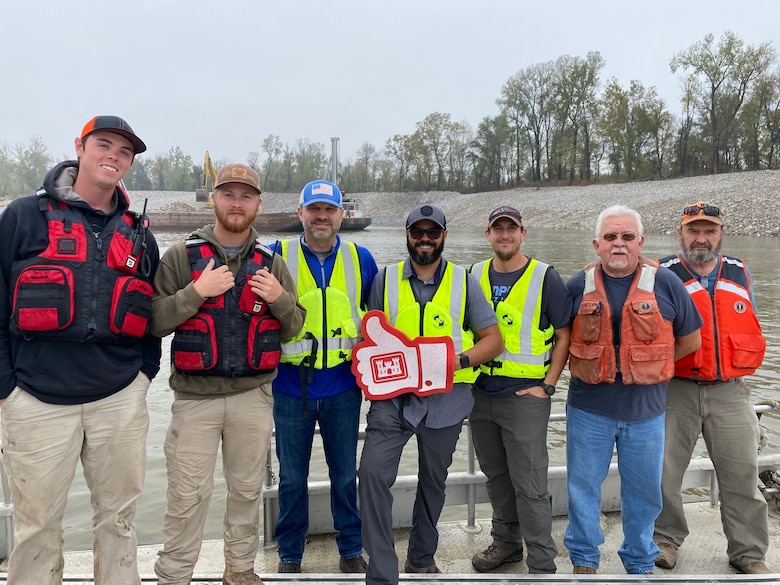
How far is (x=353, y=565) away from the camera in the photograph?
3.13 metres

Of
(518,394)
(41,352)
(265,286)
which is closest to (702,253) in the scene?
(518,394)

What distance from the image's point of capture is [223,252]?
276cm

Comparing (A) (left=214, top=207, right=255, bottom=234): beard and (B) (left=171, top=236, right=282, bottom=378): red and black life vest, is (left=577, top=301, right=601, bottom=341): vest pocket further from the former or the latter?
(A) (left=214, top=207, right=255, bottom=234): beard

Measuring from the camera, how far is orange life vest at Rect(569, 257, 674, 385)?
112 inches

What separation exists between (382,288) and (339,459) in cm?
104

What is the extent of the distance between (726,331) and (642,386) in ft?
2.24

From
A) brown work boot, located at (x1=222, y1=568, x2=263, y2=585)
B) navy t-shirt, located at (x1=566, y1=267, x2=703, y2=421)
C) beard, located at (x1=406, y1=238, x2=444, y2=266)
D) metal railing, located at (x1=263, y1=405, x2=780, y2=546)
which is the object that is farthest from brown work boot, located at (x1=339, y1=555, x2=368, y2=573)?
beard, located at (x1=406, y1=238, x2=444, y2=266)

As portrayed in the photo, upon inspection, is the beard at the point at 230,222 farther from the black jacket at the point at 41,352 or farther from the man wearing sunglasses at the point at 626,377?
the man wearing sunglasses at the point at 626,377

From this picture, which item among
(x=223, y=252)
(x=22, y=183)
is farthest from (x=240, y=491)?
(x=22, y=183)

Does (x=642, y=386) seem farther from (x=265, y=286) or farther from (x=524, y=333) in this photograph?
(x=265, y=286)

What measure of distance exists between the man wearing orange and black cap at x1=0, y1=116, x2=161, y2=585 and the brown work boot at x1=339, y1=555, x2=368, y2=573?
3.70 ft

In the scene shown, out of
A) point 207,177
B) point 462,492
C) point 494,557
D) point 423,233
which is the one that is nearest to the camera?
point 423,233

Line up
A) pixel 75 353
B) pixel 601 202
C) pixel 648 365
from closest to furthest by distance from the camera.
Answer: pixel 75 353 < pixel 648 365 < pixel 601 202

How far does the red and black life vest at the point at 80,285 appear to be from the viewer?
2.24 m
